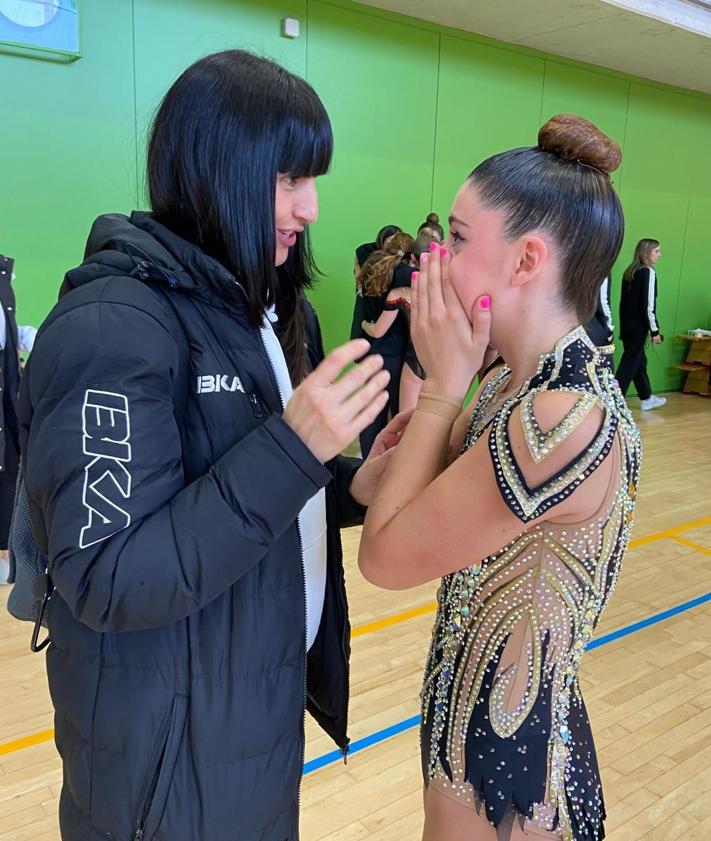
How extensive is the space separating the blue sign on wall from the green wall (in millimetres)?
140

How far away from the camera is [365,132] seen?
5.93 meters

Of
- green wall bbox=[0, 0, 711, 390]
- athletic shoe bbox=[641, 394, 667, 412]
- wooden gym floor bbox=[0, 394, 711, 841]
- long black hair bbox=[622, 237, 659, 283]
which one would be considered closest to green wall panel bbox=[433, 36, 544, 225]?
green wall bbox=[0, 0, 711, 390]

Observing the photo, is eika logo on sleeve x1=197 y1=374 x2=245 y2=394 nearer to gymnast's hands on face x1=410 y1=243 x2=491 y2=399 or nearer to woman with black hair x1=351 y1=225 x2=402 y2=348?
gymnast's hands on face x1=410 y1=243 x2=491 y2=399

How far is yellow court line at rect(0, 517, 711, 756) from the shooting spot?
7.52ft

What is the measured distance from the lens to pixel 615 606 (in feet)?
11.0

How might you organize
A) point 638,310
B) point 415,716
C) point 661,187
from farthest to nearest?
1. point 661,187
2. point 638,310
3. point 415,716

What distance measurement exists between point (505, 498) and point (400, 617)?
235 centimetres

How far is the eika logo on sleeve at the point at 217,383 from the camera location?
3.05 ft

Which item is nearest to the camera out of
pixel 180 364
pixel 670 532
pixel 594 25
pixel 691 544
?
pixel 180 364

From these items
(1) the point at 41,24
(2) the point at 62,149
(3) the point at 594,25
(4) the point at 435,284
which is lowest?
(4) the point at 435,284

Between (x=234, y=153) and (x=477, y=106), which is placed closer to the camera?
(x=234, y=153)

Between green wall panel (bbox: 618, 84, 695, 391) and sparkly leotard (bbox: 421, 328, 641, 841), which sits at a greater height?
green wall panel (bbox: 618, 84, 695, 391)

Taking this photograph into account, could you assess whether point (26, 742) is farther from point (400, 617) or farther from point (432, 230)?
point (432, 230)

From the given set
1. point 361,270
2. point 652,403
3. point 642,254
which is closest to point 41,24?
point 361,270
